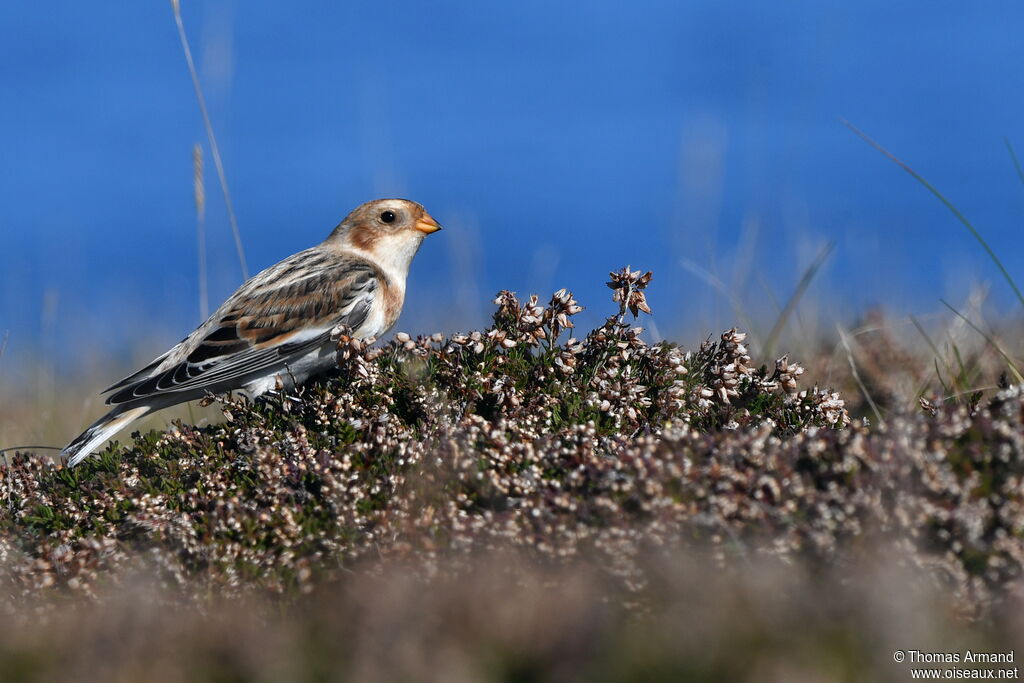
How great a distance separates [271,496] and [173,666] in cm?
139

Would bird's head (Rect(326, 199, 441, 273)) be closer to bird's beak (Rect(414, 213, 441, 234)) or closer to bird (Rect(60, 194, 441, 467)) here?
bird's beak (Rect(414, 213, 441, 234))

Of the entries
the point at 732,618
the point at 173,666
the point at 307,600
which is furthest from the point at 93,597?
the point at 732,618

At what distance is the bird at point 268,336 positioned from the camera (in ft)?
19.0

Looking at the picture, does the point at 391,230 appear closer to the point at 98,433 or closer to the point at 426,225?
the point at 426,225

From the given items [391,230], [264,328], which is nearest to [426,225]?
[391,230]

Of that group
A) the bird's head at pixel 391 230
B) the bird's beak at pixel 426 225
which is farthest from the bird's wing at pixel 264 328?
the bird's beak at pixel 426 225

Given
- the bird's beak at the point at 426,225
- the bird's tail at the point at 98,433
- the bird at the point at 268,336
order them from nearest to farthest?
the bird's tail at the point at 98,433 → the bird at the point at 268,336 → the bird's beak at the point at 426,225

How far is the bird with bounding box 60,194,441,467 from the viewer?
19.0ft

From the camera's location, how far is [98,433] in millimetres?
5516

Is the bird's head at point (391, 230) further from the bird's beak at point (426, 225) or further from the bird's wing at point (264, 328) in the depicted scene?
the bird's wing at point (264, 328)

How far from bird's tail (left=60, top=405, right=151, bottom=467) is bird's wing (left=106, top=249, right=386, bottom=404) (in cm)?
11

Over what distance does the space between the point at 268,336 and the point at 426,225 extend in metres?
1.48

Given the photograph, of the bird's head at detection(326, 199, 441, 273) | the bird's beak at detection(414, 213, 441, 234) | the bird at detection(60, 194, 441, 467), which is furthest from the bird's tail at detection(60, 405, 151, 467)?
the bird's beak at detection(414, 213, 441, 234)

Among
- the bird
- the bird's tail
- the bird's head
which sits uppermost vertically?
the bird's head
